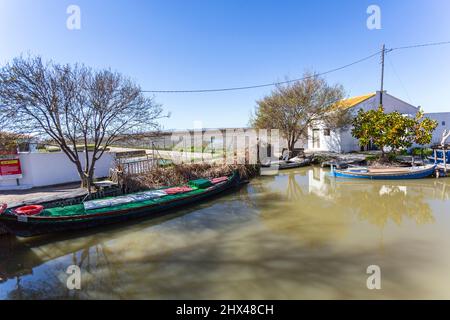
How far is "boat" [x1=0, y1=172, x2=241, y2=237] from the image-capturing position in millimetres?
6949

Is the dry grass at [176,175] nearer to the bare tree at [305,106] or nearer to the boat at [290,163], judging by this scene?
the boat at [290,163]

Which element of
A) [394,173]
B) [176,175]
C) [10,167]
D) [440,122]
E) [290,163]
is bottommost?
[394,173]

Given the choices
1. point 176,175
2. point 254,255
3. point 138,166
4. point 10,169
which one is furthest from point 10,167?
point 254,255

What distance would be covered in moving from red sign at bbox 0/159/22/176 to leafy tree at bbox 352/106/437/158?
63.2ft

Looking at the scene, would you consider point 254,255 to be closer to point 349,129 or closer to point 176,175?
point 176,175

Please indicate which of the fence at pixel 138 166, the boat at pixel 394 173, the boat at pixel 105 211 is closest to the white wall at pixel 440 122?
the boat at pixel 394 173

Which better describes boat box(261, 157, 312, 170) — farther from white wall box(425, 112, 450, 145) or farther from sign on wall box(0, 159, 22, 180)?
sign on wall box(0, 159, 22, 180)

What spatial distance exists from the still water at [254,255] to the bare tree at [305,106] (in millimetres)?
10885

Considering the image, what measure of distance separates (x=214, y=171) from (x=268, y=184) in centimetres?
330

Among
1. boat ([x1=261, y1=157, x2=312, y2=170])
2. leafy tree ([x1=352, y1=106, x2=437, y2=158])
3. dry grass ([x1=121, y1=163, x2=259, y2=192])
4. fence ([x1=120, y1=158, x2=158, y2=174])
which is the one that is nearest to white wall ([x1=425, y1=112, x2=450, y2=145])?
leafy tree ([x1=352, y1=106, x2=437, y2=158])

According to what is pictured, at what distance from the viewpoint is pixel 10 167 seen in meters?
10.7

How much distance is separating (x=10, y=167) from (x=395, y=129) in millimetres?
20521

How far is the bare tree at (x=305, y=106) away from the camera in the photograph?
19.4 m

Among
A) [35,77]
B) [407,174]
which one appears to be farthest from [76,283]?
[407,174]
